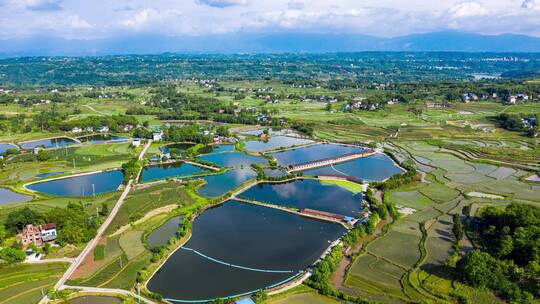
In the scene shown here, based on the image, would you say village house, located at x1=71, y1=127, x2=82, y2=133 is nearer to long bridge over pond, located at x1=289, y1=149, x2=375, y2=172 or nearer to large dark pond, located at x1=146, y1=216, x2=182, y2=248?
long bridge over pond, located at x1=289, y1=149, x2=375, y2=172

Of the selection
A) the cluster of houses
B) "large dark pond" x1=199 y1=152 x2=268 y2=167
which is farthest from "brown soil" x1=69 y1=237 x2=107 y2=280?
the cluster of houses

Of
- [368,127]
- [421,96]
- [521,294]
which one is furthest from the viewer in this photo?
[421,96]

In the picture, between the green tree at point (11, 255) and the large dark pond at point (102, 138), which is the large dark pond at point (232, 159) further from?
the green tree at point (11, 255)

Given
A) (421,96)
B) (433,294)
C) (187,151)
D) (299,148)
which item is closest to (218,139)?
(187,151)

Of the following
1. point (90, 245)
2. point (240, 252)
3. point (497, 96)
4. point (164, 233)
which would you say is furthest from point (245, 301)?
point (497, 96)

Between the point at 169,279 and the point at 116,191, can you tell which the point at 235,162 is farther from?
the point at 169,279

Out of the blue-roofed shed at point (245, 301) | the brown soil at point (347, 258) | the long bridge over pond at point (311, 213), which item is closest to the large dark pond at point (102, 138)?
the long bridge over pond at point (311, 213)
